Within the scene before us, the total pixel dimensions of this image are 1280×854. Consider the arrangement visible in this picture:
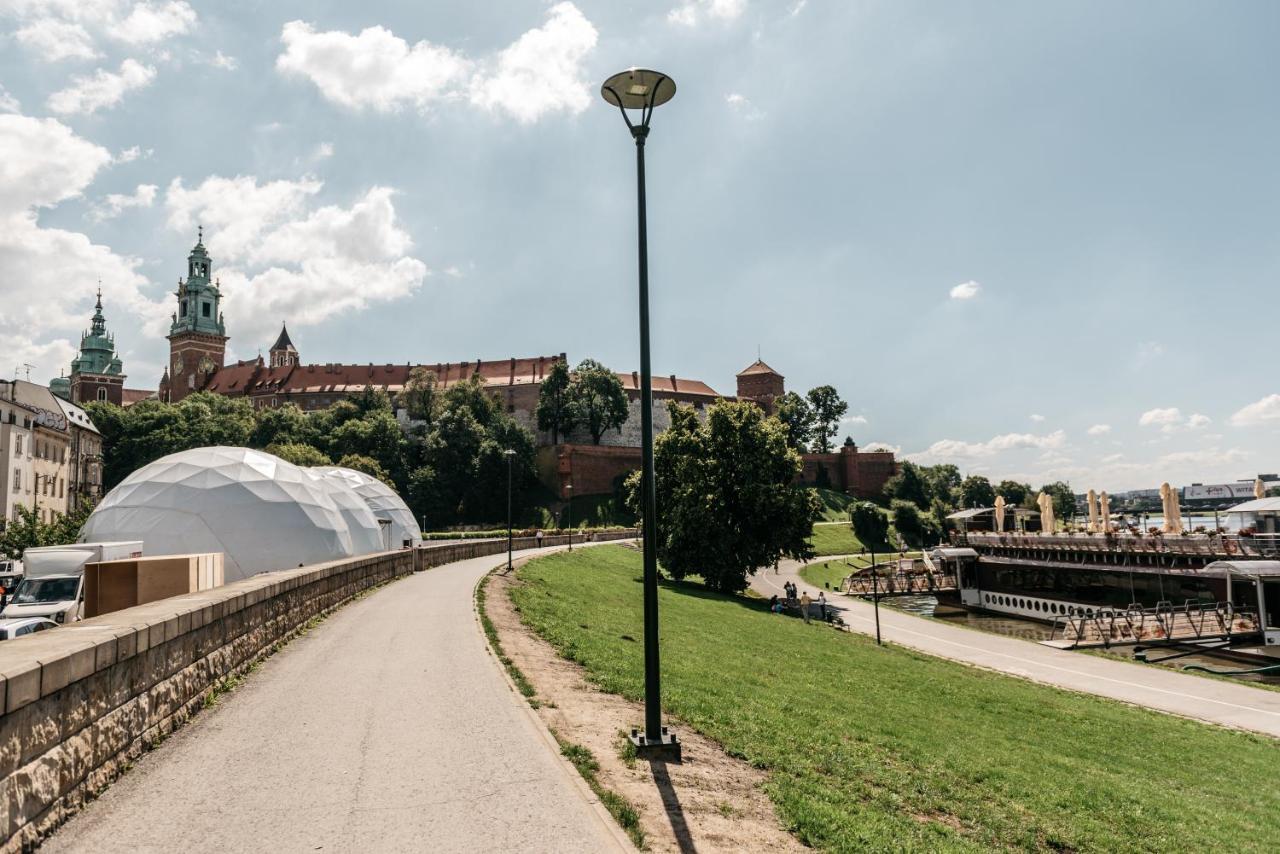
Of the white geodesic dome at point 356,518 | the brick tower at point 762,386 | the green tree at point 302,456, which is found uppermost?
the brick tower at point 762,386

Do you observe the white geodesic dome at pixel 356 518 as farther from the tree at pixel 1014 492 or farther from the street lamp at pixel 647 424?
the tree at pixel 1014 492

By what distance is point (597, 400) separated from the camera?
98.6 metres

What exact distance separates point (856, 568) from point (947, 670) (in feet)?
160

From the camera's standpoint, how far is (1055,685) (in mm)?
22516

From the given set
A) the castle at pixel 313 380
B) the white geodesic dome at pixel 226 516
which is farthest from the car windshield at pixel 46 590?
the castle at pixel 313 380

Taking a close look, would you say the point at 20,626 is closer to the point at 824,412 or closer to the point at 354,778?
the point at 354,778

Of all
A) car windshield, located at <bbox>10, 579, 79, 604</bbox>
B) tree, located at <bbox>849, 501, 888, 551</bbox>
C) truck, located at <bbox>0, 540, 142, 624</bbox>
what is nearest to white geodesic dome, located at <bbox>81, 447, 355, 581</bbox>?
truck, located at <bbox>0, 540, 142, 624</bbox>

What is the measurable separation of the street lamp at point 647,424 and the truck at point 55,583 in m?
17.3

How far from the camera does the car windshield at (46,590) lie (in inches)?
740

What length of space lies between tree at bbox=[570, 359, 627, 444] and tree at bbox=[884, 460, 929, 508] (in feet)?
137

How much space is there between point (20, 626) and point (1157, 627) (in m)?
40.6

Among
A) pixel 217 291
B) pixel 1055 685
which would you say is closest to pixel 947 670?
pixel 1055 685

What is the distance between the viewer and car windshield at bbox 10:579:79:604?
61.7 feet

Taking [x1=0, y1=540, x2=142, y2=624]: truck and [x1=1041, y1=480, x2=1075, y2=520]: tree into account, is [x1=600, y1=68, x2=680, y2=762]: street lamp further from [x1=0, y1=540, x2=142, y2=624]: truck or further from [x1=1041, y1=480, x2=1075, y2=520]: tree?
[x1=1041, y1=480, x2=1075, y2=520]: tree
